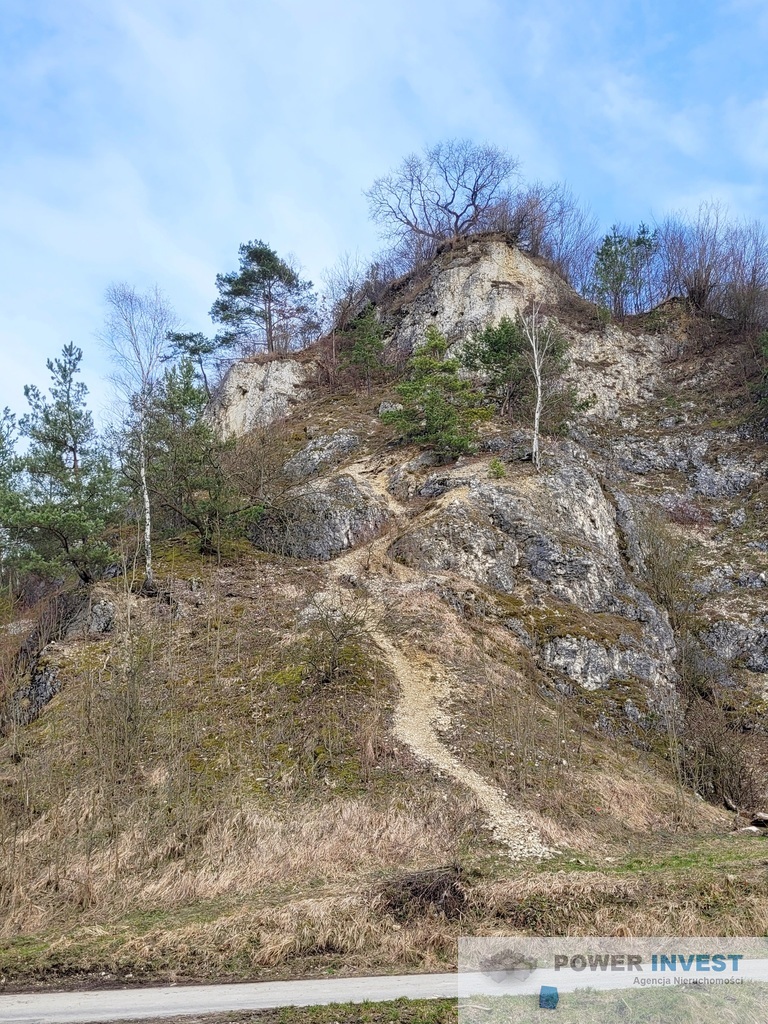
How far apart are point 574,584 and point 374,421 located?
16.0m

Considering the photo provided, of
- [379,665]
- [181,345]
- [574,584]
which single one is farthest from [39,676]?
[181,345]

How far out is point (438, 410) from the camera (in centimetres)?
2997

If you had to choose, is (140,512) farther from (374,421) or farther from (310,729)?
(374,421)

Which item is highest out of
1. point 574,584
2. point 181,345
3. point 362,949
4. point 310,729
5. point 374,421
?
point 181,345

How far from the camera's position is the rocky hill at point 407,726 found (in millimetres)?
10953

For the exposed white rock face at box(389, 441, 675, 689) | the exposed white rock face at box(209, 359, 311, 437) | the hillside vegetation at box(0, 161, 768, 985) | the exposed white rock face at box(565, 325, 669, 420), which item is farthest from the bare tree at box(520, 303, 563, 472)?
the exposed white rock face at box(209, 359, 311, 437)

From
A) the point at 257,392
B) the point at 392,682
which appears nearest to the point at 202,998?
the point at 392,682

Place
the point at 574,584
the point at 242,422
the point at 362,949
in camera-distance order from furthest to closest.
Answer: the point at 242,422, the point at 574,584, the point at 362,949

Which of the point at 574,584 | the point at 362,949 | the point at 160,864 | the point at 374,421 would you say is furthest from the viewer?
the point at 374,421

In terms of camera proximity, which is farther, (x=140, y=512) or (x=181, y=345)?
(x=181, y=345)

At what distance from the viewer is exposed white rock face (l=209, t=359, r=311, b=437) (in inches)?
1689

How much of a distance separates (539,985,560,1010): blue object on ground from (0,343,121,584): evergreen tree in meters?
16.8

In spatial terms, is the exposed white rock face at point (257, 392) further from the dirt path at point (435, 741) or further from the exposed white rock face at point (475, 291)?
the dirt path at point (435, 741)

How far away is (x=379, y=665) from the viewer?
1878 cm
